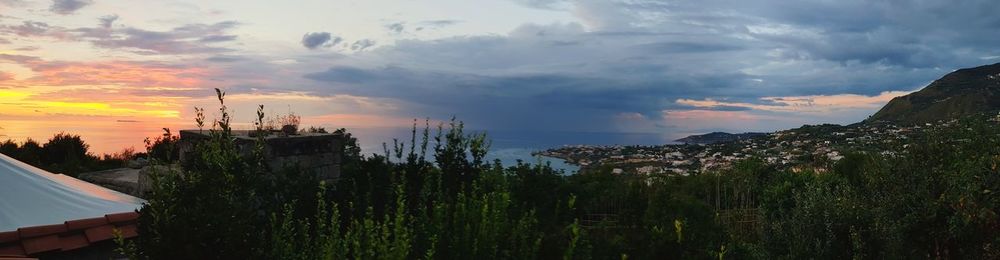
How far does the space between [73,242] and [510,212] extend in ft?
12.8

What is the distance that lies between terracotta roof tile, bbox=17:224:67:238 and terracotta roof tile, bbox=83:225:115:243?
200 mm

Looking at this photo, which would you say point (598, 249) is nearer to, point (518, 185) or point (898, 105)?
point (518, 185)

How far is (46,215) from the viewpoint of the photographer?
574 centimetres

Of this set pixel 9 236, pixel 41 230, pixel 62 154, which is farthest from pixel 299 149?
pixel 62 154

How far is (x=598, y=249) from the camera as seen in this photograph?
5.02 metres

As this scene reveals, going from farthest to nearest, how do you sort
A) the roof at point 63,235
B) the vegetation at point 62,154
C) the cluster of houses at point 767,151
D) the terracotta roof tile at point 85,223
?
the vegetation at point 62,154 < the cluster of houses at point 767,151 < the terracotta roof tile at point 85,223 < the roof at point 63,235

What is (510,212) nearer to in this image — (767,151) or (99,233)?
(99,233)

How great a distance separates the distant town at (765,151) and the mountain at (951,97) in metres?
17.7

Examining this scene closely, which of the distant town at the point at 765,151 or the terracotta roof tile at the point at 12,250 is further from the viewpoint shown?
Answer: the distant town at the point at 765,151

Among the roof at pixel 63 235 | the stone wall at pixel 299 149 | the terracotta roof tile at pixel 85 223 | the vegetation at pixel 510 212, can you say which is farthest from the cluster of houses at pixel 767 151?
the terracotta roof tile at pixel 85 223

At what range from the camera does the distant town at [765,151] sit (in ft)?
33.1

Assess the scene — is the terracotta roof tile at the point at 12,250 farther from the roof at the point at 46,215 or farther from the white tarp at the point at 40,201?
the white tarp at the point at 40,201

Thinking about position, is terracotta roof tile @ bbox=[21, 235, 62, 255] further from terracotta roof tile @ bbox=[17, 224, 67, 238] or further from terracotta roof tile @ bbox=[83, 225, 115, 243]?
terracotta roof tile @ bbox=[83, 225, 115, 243]

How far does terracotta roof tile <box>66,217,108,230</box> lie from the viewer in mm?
5750
